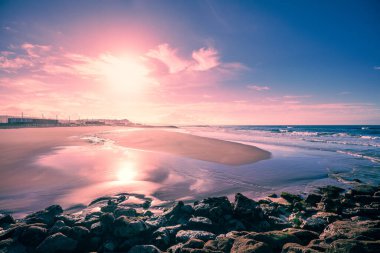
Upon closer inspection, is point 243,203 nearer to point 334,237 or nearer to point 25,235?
point 334,237

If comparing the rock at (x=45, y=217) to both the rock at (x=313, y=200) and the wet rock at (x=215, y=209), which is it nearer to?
the wet rock at (x=215, y=209)

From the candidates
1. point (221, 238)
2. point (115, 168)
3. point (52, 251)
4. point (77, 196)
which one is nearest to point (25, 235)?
point (52, 251)

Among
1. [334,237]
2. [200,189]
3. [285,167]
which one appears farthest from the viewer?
[285,167]

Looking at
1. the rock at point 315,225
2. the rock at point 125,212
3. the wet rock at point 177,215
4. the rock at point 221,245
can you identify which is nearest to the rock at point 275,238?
the rock at point 221,245

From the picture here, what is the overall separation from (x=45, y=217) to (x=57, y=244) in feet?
6.68

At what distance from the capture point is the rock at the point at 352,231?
5070mm

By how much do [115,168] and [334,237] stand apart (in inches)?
518

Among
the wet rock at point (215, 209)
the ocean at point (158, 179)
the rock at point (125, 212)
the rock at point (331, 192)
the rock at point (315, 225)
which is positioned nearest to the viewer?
the rock at point (315, 225)

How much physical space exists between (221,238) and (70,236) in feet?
13.5

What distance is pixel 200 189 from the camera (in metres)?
11.1

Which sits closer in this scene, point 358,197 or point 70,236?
point 70,236

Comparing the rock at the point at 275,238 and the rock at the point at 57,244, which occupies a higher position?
the rock at the point at 275,238

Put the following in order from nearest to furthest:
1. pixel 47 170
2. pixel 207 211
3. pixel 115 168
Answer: pixel 207 211
pixel 47 170
pixel 115 168

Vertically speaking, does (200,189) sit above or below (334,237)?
below
